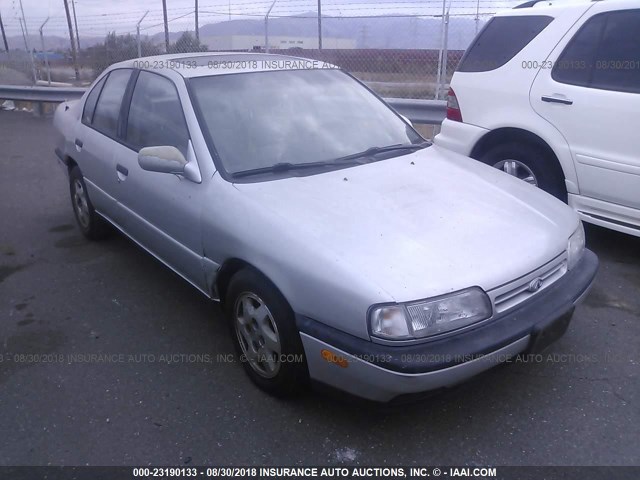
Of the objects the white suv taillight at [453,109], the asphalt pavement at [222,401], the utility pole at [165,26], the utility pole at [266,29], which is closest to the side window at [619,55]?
the white suv taillight at [453,109]

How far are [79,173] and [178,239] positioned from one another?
6.48 ft

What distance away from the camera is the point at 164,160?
10.1ft

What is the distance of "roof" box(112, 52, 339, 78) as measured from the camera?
3.62 m

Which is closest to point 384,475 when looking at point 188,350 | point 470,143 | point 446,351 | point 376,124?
point 446,351

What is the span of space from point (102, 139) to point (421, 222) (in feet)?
8.91

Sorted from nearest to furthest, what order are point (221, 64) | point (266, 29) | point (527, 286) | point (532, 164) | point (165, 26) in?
point (527, 286) < point (221, 64) < point (532, 164) < point (266, 29) < point (165, 26)

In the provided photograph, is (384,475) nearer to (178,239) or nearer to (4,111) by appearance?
(178,239)

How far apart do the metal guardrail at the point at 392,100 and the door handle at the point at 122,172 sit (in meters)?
4.44

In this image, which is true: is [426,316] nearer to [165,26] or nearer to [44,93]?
[44,93]

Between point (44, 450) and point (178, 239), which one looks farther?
point (178, 239)

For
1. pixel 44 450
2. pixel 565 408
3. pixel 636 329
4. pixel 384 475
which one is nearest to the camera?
pixel 384 475

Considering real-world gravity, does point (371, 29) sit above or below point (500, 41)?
below

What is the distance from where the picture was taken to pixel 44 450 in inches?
101

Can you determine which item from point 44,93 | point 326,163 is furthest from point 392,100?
point 44,93
